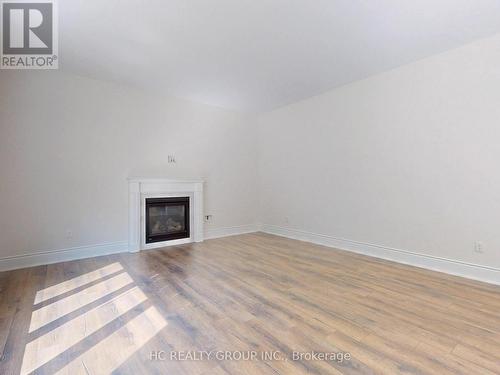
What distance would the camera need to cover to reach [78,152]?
3.73 metres

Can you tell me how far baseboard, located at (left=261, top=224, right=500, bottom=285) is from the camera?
9.29 feet

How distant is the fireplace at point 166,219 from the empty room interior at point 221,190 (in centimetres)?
3

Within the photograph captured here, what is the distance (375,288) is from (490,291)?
3.72 feet

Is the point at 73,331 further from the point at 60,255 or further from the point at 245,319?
the point at 60,255

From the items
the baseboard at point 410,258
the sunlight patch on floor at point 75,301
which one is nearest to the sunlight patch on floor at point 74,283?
the sunlight patch on floor at point 75,301

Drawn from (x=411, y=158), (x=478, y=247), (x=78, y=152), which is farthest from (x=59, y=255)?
(x=478, y=247)

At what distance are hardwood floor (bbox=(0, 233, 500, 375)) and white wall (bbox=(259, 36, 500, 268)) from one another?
0.63 metres

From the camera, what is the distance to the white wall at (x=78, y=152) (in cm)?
330

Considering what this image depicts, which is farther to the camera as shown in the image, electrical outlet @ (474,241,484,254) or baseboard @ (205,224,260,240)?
baseboard @ (205,224,260,240)

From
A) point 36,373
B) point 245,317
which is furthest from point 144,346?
point 245,317

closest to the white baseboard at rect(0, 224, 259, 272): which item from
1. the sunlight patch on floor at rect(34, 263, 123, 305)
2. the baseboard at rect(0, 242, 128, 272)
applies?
the baseboard at rect(0, 242, 128, 272)

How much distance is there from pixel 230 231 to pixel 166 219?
1449 mm

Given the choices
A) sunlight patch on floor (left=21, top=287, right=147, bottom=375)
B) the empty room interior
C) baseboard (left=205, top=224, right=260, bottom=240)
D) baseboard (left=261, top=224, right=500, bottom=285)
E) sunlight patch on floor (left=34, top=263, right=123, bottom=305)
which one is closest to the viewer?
sunlight patch on floor (left=21, top=287, right=147, bottom=375)

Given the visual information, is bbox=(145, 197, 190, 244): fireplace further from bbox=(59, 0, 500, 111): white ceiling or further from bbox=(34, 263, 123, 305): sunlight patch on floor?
bbox=(59, 0, 500, 111): white ceiling
